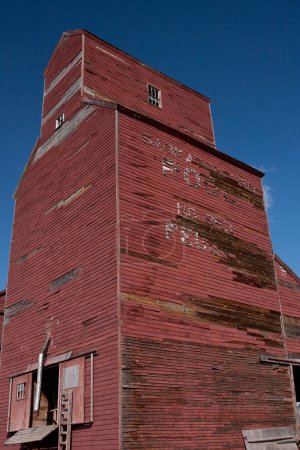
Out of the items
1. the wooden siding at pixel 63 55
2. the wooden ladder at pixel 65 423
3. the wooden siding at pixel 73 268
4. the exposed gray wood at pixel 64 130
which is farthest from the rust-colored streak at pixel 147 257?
the wooden siding at pixel 63 55

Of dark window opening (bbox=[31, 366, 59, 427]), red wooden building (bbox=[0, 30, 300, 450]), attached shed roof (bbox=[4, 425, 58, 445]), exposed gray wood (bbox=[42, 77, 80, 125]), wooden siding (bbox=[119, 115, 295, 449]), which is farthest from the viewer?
exposed gray wood (bbox=[42, 77, 80, 125])

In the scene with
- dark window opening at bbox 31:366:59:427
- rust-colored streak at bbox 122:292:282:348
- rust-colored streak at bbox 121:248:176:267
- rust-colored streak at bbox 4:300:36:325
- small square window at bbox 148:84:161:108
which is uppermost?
small square window at bbox 148:84:161:108

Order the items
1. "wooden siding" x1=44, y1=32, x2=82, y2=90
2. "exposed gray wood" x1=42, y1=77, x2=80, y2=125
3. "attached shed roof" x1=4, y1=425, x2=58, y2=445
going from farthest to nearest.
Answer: "wooden siding" x1=44, y1=32, x2=82, y2=90, "exposed gray wood" x1=42, y1=77, x2=80, y2=125, "attached shed roof" x1=4, y1=425, x2=58, y2=445

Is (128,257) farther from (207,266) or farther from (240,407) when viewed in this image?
(240,407)

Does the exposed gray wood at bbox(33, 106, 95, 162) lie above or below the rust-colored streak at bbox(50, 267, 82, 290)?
above

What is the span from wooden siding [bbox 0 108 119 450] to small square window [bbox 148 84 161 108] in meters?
5.14

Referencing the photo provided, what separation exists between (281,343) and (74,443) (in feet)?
30.8

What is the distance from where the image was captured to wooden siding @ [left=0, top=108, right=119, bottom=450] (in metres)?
14.2

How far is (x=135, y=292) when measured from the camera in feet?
49.2

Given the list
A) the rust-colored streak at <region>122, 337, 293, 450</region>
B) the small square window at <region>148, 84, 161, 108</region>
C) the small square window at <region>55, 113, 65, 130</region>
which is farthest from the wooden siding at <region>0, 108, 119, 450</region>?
the small square window at <region>148, 84, 161, 108</region>

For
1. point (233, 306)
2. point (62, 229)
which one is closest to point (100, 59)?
point (62, 229)

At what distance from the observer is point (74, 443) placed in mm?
14312

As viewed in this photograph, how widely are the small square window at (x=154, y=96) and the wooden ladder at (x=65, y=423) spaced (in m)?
15.4

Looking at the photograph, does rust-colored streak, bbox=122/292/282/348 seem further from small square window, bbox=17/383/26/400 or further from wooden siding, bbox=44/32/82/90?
wooden siding, bbox=44/32/82/90
